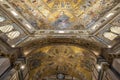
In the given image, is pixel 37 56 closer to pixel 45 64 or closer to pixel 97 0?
pixel 45 64

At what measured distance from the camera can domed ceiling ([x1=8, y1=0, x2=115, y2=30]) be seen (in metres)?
16.5

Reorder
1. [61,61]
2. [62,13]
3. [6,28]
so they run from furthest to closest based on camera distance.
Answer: [62,13] → [61,61] → [6,28]

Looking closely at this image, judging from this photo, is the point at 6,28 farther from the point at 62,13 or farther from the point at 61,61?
the point at 62,13

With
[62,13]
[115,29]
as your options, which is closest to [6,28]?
[62,13]

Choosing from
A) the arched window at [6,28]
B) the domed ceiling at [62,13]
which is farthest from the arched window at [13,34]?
the domed ceiling at [62,13]

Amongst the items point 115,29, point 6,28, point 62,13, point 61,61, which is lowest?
point 61,61

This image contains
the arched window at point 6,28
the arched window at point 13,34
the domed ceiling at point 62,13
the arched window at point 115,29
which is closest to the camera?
the arched window at point 6,28

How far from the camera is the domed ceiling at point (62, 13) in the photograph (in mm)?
16531

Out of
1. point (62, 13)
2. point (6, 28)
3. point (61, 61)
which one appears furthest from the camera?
point (62, 13)

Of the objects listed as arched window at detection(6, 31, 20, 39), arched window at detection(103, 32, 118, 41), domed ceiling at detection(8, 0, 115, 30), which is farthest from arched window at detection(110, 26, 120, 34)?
arched window at detection(6, 31, 20, 39)

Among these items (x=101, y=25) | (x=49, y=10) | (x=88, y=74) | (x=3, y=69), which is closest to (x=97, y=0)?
(x=101, y=25)

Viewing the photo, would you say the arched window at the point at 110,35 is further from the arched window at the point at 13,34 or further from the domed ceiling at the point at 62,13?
the arched window at the point at 13,34

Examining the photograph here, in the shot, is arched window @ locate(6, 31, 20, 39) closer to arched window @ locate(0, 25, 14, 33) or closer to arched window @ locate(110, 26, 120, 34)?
arched window @ locate(0, 25, 14, 33)

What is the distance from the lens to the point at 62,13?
744 inches
